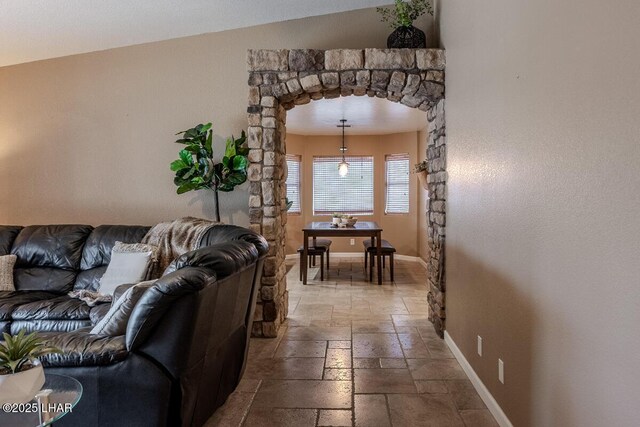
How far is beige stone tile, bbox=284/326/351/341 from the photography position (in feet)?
11.7

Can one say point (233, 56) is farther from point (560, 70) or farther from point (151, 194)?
point (560, 70)

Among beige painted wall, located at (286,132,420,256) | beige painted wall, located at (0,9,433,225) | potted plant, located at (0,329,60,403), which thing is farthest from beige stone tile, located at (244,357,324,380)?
beige painted wall, located at (286,132,420,256)

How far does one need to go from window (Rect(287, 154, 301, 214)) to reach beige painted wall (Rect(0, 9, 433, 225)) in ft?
14.1

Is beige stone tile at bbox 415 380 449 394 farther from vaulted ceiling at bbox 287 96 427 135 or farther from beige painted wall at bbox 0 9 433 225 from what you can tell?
vaulted ceiling at bbox 287 96 427 135

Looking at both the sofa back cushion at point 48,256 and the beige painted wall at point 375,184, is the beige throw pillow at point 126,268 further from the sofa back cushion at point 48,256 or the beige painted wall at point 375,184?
the beige painted wall at point 375,184

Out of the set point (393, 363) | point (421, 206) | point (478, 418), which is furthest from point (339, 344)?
point (421, 206)

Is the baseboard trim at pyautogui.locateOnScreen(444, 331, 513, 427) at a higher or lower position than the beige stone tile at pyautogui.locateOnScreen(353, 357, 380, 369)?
higher

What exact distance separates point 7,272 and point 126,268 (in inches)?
44.5

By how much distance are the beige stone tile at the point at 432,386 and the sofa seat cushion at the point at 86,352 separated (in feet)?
5.89

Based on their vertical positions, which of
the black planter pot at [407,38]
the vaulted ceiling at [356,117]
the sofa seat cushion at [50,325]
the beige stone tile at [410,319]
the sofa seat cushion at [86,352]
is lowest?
the beige stone tile at [410,319]

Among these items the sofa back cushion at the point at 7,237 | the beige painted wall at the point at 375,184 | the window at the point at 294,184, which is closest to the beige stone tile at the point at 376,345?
the sofa back cushion at the point at 7,237

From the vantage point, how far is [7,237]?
359 cm

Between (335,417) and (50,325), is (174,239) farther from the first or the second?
(335,417)

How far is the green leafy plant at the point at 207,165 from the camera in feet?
11.7
